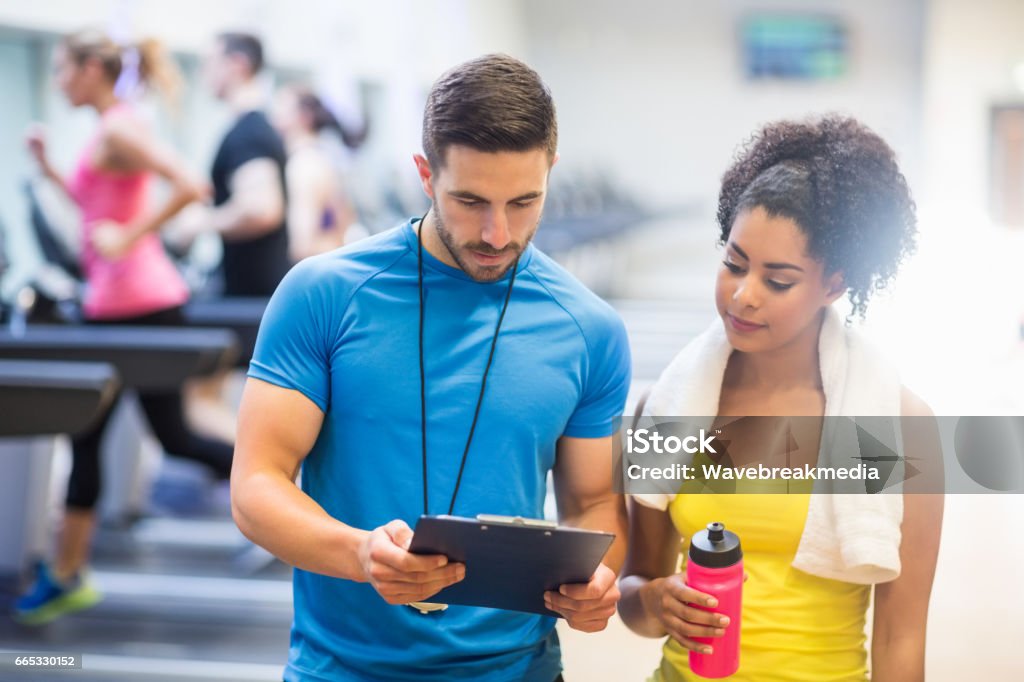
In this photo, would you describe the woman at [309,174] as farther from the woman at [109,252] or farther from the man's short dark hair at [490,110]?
the man's short dark hair at [490,110]

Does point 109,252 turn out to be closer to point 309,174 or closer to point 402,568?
point 309,174

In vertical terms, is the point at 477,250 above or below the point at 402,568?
above

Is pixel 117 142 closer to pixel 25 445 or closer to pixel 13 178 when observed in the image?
pixel 25 445

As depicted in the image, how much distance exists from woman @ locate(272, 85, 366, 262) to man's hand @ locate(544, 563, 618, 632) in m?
2.87

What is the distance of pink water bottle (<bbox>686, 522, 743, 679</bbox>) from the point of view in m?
1.24

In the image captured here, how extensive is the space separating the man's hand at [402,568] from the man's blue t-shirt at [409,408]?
166mm

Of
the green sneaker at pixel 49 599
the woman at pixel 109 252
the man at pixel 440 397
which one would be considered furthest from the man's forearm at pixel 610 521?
the green sneaker at pixel 49 599

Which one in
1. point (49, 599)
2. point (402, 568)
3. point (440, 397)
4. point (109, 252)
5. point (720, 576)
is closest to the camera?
point (402, 568)

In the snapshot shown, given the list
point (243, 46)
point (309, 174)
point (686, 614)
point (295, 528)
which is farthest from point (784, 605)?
point (309, 174)

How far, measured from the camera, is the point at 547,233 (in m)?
6.89

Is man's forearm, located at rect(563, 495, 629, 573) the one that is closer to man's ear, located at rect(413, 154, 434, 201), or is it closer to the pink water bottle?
the pink water bottle

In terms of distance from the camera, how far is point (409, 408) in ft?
4.39

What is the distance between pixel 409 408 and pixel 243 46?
100 inches

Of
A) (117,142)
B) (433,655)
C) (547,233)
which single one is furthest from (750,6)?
(433,655)
